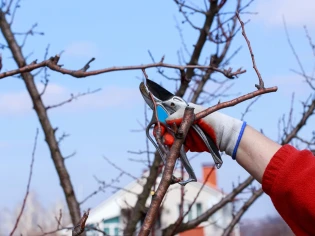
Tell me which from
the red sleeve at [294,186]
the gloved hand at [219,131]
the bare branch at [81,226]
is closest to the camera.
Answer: the bare branch at [81,226]

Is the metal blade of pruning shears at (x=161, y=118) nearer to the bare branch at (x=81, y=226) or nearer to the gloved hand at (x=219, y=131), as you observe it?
the gloved hand at (x=219, y=131)

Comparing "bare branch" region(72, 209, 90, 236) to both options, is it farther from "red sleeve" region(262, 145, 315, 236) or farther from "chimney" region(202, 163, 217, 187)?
"chimney" region(202, 163, 217, 187)

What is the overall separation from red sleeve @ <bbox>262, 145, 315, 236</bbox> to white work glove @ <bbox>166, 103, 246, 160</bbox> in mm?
167

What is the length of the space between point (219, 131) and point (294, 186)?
0.35m

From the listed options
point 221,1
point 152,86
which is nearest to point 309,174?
point 152,86

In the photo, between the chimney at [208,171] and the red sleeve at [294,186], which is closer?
the red sleeve at [294,186]

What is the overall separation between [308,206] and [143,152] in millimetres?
3542

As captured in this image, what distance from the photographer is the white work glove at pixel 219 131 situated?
2.64m

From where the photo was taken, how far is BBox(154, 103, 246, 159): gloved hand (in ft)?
8.67

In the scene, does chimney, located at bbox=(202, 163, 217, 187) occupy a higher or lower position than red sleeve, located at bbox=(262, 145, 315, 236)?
higher

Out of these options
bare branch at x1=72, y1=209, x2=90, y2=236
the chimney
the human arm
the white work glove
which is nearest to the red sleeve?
the human arm

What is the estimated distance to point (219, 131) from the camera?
2664 mm

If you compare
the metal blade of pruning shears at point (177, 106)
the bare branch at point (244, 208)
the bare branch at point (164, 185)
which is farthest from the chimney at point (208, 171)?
the bare branch at point (164, 185)

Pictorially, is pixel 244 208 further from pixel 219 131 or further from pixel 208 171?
pixel 208 171
